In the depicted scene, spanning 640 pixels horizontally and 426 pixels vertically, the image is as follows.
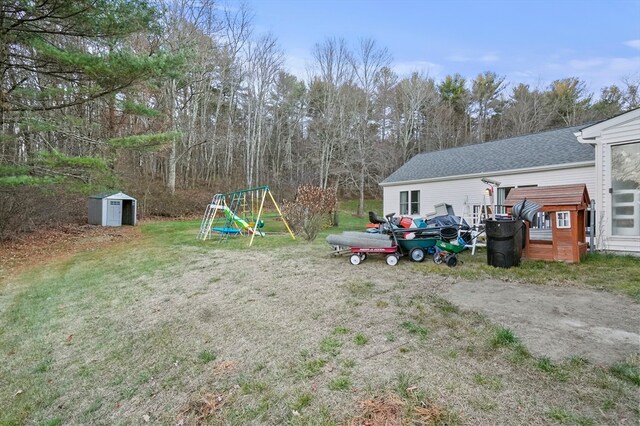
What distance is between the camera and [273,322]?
3.68 metres

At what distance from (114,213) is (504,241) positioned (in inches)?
634

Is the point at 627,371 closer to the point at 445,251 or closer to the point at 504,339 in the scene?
the point at 504,339

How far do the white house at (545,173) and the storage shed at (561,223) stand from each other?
1.47 m

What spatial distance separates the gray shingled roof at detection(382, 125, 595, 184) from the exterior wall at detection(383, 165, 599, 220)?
0.95 feet

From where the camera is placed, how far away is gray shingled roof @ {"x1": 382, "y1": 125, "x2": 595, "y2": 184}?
10336 millimetres

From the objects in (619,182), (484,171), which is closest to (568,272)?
(619,182)

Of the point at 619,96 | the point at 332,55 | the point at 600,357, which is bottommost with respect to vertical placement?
the point at 600,357

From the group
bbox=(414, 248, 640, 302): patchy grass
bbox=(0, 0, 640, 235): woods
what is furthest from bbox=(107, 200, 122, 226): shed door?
bbox=(414, 248, 640, 302): patchy grass

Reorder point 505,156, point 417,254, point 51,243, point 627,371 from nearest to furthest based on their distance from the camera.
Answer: point 627,371 < point 417,254 < point 51,243 < point 505,156

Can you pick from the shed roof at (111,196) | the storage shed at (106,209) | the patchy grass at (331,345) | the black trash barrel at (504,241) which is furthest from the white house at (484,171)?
the storage shed at (106,209)

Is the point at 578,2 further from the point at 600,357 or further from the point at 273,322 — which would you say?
the point at 273,322

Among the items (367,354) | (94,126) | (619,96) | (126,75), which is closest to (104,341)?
(367,354)

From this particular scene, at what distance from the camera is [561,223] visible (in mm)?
5711

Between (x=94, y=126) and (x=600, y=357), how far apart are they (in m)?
14.9
